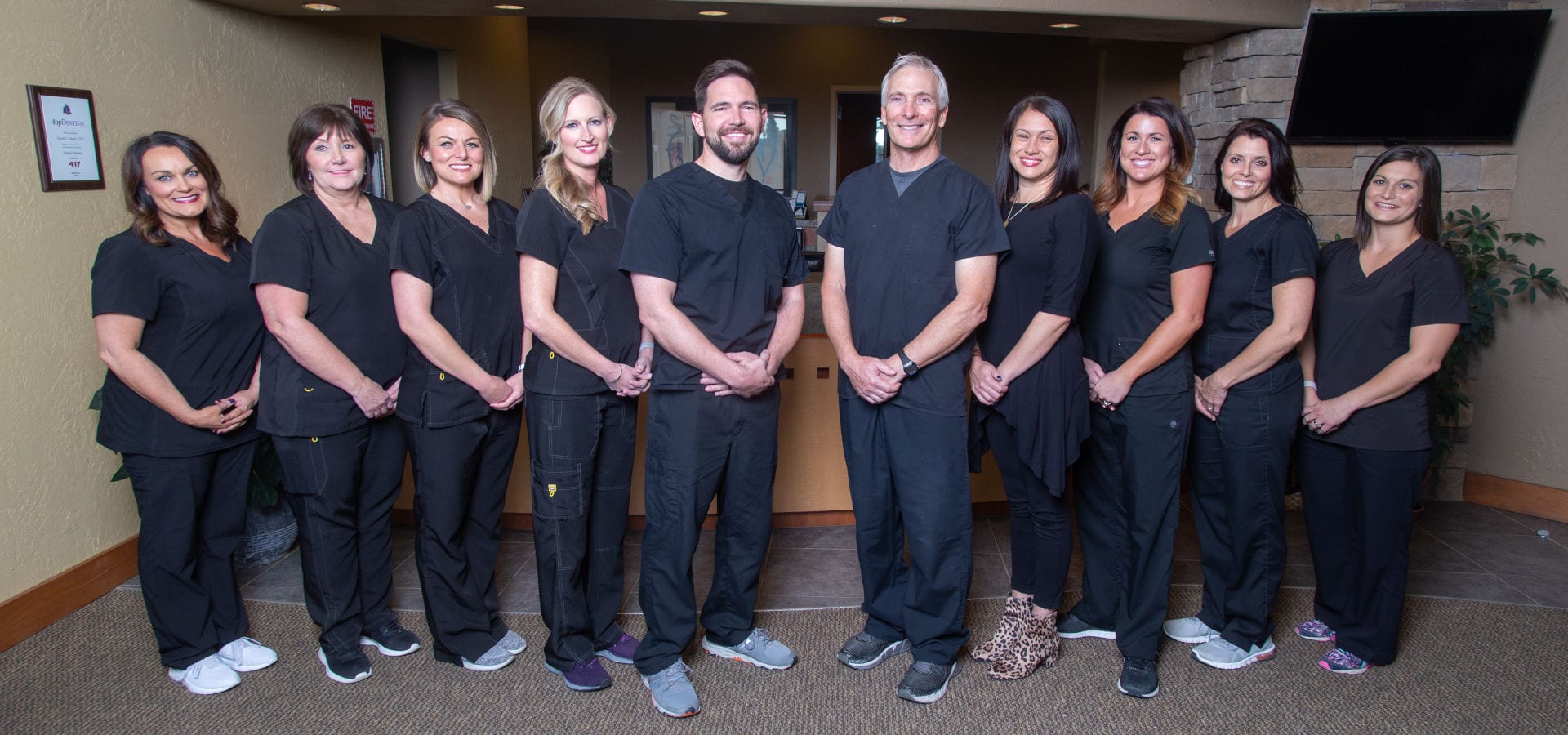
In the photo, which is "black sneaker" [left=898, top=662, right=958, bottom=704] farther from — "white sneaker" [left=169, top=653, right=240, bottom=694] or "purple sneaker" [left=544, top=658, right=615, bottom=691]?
"white sneaker" [left=169, top=653, right=240, bottom=694]

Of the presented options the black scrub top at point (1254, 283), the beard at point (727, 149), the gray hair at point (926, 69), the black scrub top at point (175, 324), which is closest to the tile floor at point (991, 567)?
the black scrub top at point (175, 324)

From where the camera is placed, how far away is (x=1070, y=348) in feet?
8.25

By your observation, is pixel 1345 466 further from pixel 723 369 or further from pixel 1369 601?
pixel 723 369

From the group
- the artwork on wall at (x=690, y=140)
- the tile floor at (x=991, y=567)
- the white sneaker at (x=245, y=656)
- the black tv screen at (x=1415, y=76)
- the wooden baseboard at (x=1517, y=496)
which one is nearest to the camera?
the white sneaker at (x=245, y=656)

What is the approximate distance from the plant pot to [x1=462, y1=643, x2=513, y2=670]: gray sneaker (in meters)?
1.11

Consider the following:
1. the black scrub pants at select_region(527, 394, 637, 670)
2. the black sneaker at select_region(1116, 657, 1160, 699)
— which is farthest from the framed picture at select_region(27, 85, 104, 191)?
the black sneaker at select_region(1116, 657, 1160, 699)

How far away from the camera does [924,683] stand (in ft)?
8.46

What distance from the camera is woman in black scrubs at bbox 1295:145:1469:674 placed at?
2.56 m

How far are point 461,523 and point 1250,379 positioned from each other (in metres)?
2.20

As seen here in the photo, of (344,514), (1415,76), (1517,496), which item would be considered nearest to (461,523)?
(344,514)

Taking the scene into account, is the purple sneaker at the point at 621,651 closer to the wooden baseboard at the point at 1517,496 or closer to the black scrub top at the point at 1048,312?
the black scrub top at the point at 1048,312

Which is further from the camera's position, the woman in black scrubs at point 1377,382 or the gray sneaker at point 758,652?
the gray sneaker at point 758,652

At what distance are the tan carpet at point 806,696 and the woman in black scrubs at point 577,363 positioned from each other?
266 millimetres

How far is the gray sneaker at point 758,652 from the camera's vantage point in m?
2.75
